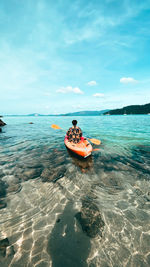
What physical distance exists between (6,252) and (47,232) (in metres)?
1.15

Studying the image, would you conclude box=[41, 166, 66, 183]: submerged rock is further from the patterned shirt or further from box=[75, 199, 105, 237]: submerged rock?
the patterned shirt

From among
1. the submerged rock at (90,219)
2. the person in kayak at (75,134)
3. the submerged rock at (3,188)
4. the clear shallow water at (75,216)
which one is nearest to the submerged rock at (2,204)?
the clear shallow water at (75,216)

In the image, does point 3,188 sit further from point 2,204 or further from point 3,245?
point 3,245

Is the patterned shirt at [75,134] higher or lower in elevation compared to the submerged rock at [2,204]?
higher

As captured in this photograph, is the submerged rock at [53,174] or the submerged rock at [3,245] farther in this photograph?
the submerged rock at [53,174]

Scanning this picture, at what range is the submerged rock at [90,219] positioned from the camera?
12.0 feet

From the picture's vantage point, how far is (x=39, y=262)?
291 centimetres

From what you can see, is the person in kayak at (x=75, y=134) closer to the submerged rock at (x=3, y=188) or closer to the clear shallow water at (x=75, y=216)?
the clear shallow water at (x=75, y=216)

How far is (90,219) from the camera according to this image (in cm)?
403

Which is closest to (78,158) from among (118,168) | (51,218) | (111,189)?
(118,168)

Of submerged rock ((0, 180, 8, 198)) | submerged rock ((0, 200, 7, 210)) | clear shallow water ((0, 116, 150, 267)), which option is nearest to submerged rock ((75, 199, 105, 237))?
clear shallow water ((0, 116, 150, 267))

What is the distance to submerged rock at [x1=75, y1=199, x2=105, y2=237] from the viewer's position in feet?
12.0

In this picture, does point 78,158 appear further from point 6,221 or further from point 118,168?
point 6,221

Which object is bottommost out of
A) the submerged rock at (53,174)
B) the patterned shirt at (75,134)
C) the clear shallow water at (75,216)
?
the clear shallow water at (75,216)
